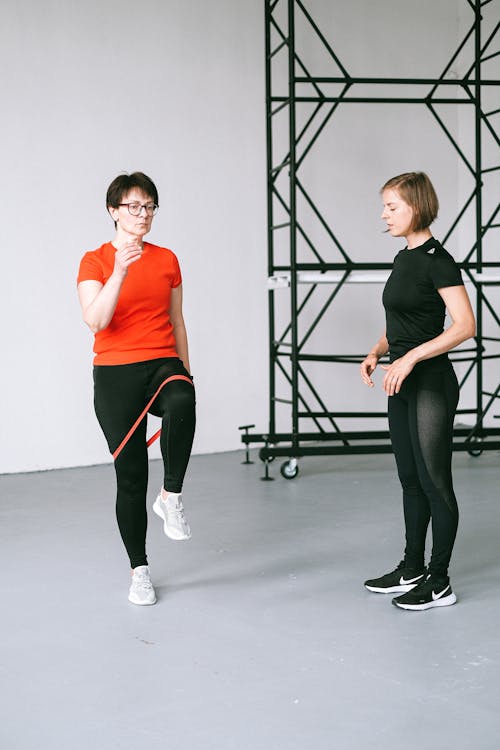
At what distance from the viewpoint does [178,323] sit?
3410 mm

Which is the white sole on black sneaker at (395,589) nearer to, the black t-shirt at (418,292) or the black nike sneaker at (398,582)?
the black nike sneaker at (398,582)

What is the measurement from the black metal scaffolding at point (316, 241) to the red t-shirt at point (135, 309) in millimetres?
2363

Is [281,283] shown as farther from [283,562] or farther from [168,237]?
[283,562]

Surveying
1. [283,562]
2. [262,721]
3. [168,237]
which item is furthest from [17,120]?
[262,721]

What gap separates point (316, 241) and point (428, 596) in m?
4.12

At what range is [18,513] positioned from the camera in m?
4.87

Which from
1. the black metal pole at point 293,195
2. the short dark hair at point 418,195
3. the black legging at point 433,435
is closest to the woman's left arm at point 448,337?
the black legging at point 433,435

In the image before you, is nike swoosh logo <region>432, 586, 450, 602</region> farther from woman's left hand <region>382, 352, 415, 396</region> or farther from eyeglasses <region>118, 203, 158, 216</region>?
eyeglasses <region>118, 203, 158, 216</region>

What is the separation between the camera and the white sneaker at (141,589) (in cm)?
329

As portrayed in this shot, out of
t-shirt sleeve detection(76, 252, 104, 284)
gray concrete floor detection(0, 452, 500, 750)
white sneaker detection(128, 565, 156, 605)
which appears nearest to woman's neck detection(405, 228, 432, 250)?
t-shirt sleeve detection(76, 252, 104, 284)

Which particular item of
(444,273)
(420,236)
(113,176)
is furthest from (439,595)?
(113,176)

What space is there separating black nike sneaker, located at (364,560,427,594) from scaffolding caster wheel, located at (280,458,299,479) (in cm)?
212

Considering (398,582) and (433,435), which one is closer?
(433,435)

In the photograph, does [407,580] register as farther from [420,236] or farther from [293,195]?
[293,195]
